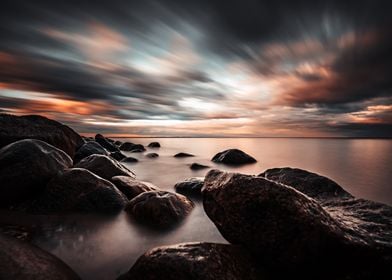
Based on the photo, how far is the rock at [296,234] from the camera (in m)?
2.69

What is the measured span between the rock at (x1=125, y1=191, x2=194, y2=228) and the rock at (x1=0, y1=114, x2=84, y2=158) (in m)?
4.79

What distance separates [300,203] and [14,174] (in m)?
5.79

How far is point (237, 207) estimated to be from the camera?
10.2 ft

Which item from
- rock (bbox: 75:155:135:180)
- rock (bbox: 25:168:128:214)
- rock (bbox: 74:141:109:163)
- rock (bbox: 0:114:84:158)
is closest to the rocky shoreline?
rock (bbox: 25:168:128:214)

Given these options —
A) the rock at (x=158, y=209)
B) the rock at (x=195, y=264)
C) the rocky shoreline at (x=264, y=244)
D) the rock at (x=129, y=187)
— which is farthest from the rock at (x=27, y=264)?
the rock at (x=129, y=187)

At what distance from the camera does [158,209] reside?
4918 millimetres

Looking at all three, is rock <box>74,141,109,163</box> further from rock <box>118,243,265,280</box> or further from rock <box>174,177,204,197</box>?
rock <box>118,243,265,280</box>

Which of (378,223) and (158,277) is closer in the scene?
(158,277)

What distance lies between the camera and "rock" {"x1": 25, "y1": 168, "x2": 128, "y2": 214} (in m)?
5.09

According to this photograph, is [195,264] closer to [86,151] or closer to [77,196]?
[77,196]

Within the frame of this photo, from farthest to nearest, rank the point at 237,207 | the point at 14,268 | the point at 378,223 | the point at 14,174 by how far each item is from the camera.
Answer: the point at 14,174 → the point at 378,223 → the point at 237,207 → the point at 14,268

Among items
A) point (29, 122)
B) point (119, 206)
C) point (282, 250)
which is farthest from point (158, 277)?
point (29, 122)

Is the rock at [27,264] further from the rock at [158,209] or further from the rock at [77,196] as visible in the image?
the rock at [77,196]

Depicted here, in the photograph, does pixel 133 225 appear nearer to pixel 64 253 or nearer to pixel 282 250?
pixel 64 253
